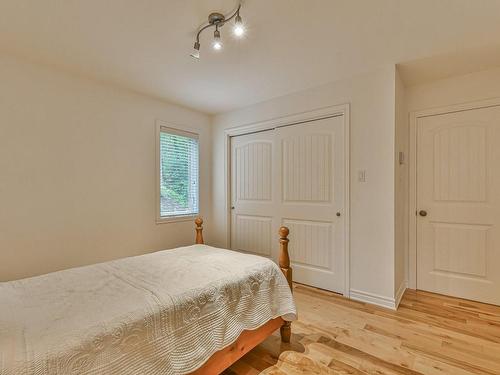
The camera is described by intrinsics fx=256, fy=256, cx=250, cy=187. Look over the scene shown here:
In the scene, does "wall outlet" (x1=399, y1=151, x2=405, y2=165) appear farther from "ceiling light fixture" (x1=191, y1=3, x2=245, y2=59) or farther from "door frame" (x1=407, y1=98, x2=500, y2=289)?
"ceiling light fixture" (x1=191, y1=3, x2=245, y2=59)

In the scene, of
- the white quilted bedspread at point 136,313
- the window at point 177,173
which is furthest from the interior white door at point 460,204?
the window at point 177,173

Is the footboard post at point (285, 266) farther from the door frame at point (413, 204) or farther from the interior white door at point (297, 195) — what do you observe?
the door frame at point (413, 204)

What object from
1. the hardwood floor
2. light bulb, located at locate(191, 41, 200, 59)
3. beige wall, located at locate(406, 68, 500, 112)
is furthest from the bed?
beige wall, located at locate(406, 68, 500, 112)

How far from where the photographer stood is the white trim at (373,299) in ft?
8.05

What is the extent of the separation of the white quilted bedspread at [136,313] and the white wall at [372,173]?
1.18 meters

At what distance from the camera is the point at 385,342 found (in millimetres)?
1928

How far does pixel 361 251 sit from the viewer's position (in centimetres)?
264

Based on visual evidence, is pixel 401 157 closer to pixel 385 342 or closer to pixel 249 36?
pixel 385 342

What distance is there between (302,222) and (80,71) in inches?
113

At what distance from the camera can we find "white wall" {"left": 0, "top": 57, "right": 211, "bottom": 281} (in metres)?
2.23

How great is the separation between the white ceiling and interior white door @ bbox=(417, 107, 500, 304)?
91cm

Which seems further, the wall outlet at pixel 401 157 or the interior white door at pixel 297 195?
the interior white door at pixel 297 195

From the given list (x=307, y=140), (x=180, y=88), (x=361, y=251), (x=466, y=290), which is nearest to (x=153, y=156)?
(x=180, y=88)

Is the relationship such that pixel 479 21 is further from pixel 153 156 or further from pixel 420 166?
pixel 153 156
